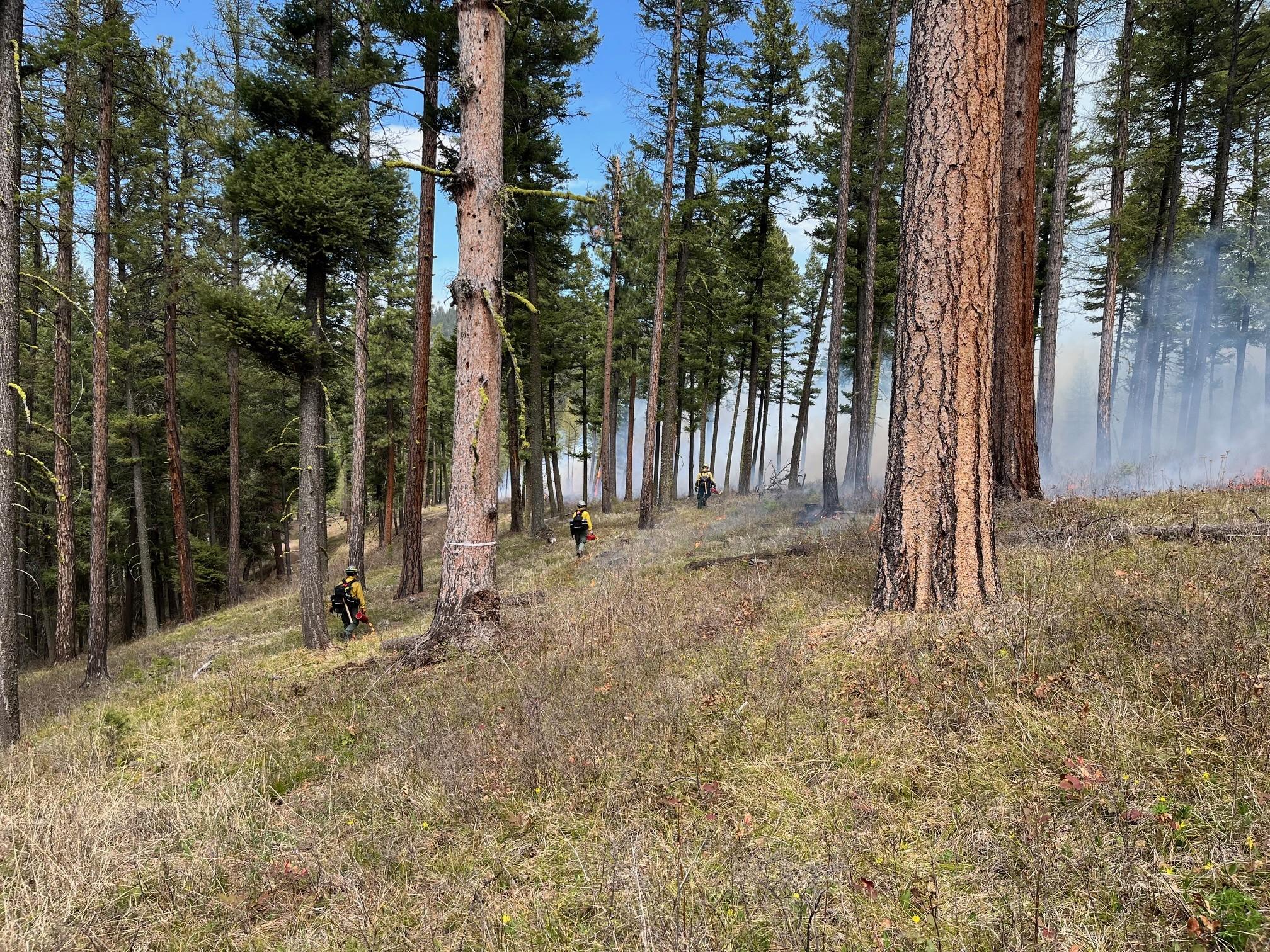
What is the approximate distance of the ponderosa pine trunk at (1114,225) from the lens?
49.4ft

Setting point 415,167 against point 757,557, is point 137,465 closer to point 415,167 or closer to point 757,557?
point 415,167

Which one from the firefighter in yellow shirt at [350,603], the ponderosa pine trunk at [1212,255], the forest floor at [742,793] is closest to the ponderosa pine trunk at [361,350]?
the firefighter in yellow shirt at [350,603]

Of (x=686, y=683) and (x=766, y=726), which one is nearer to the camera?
(x=766, y=726)

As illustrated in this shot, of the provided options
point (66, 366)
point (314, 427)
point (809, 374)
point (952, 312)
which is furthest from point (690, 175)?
point (66, 366)

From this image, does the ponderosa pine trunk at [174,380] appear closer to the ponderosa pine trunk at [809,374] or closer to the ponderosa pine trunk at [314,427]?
the ponderosa pine trunk at [314,427]

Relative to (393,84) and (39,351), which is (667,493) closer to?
(393,84)

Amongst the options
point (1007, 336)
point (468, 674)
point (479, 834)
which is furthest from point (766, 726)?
point (1007, 336)

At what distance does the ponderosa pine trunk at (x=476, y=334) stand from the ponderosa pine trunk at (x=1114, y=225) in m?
16.1

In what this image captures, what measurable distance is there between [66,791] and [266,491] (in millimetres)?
26338

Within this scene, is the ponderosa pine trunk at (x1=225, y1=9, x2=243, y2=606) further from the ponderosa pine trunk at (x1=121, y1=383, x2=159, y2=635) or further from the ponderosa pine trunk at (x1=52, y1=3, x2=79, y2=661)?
the ponderosa pine trunk at (x1=52, y1=3, x2=79, y2=661)

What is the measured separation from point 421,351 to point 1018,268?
11.6 m

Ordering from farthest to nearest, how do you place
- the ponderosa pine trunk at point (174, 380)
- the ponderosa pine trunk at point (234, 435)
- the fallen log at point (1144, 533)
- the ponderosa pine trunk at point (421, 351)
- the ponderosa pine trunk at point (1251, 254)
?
the ponderosa pine trunk at point (1251, 254)
the ponderosa pine trunk at point (234, 435)
the ponderosa pine trunk at point (174, 380)
the ponderosa pine trunk at point (421, 351)
the fallen log at point (1144, 533)

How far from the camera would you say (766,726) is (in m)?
3.50

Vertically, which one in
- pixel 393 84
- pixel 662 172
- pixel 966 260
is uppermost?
pixel 662 172
